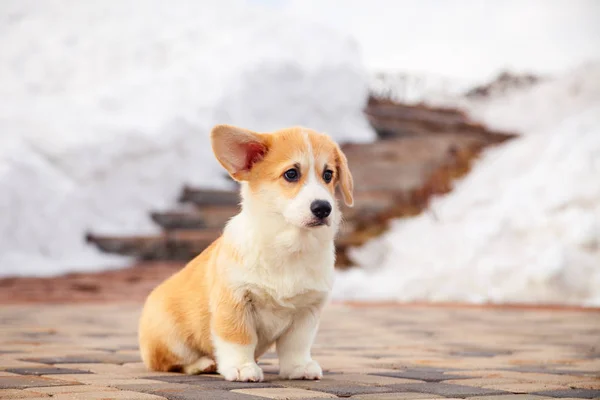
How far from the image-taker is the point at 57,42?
14.2 meters

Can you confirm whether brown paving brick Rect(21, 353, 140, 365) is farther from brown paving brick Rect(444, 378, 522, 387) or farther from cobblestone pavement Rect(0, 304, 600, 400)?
brown paving brick Rect(444, 378, 522, 387)

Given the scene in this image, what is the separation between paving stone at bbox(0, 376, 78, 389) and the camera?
104 inches

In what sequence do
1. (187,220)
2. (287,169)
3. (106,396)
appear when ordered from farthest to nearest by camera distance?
(187,220) → (287,169) → (106,396)

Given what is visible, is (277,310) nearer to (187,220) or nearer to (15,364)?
(15,364)

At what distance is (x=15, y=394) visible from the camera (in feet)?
7.98

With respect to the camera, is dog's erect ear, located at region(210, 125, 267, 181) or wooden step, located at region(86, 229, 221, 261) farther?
wooden step, located at region(86, 229, 221, 261)

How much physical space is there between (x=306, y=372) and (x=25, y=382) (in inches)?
40.9

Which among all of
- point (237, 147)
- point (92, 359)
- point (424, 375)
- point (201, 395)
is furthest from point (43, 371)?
point (424, 375)

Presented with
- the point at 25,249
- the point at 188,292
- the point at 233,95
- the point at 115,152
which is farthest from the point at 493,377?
the point at 233,95

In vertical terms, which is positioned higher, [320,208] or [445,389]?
[320,208]

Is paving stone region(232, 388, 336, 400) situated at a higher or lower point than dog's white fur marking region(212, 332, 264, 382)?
lower

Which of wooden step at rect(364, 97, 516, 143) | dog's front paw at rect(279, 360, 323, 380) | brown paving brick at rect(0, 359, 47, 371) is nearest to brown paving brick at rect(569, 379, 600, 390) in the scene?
dog's front paw at rect(279, 360, 323, 380)

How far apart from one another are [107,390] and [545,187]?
6.81m

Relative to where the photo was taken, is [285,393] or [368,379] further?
[368,379]
